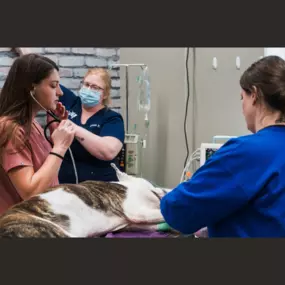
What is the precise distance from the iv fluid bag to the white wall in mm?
27

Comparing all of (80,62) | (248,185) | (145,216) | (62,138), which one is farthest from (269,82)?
(80,62)

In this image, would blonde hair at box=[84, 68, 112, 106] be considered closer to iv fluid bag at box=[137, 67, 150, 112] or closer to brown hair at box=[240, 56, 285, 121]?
iv fluid bag at box=[137, 67, 150, 112]

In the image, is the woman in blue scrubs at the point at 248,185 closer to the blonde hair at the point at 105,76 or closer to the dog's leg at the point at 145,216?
the dog's leg at the point at 145,216

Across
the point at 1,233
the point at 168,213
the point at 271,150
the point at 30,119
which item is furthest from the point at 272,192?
the point at 30,119

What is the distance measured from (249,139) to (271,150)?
0.05 m

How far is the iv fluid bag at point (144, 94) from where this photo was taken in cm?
183

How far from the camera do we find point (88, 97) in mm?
1502

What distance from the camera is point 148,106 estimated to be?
185 cm

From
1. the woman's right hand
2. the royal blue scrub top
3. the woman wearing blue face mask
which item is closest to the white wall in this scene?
the woman wearing blue face mask

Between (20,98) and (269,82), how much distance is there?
0.73 metres

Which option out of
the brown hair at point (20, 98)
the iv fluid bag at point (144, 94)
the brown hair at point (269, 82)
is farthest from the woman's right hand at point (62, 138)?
the iv fluid bag at point (144, 94)

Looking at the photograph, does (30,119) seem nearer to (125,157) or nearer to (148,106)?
(125,157)

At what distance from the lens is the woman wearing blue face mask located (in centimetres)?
138

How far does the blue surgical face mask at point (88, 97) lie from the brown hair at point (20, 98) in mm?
382
